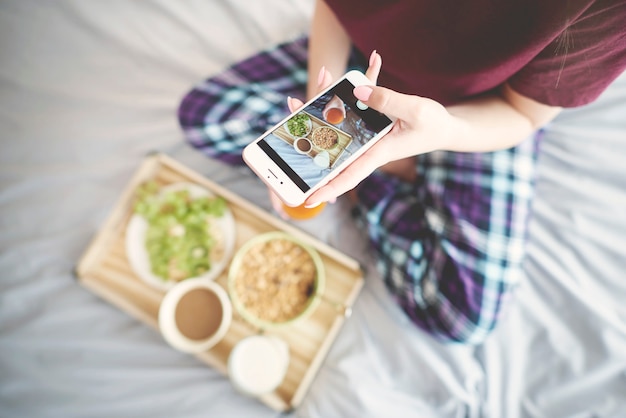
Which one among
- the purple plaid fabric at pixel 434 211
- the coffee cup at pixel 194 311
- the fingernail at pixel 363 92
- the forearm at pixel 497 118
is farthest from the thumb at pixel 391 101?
the coffee cup at pixel 194 311

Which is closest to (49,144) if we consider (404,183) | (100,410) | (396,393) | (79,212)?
(79,212)

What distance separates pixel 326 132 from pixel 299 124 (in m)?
0.03

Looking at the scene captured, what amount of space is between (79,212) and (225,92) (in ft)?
1.48

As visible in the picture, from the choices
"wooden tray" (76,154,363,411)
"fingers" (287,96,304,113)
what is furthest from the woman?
"wooden tray" (76,154,363,411)

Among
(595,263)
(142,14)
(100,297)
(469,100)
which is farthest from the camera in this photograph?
(142,14)

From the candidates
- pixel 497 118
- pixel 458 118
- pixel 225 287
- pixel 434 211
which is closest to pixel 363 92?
pixel 458 118

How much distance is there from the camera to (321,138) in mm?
360

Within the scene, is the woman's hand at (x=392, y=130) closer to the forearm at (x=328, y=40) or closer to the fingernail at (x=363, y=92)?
the fingernail at (x=363, y=92)

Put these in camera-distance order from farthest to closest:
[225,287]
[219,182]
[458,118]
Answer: [219,182] < [225,287] < [458,118]

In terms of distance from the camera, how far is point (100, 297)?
80 cm

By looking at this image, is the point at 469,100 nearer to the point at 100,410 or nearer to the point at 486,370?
the point at 486,370

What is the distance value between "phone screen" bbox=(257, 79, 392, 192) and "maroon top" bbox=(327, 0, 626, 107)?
0.04 m

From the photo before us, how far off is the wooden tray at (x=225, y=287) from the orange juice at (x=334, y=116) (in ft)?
1.26

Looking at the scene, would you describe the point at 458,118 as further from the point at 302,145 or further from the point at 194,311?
the point at 194,311
